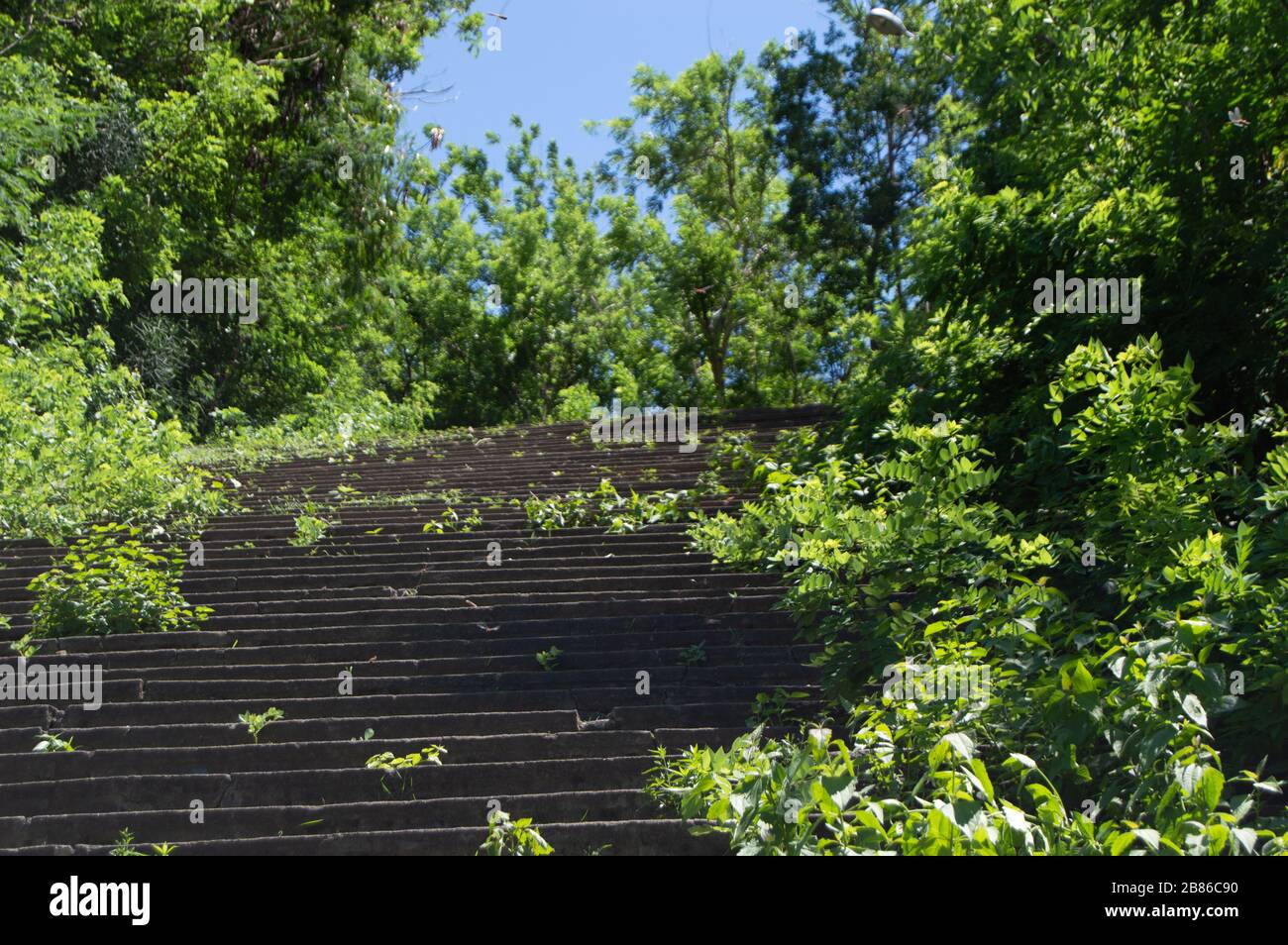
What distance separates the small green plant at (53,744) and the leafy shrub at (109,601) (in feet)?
4.57

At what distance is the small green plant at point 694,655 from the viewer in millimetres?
6391

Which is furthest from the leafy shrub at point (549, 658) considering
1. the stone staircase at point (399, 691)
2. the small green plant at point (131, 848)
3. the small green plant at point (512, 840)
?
the small green plant at point (131, 848)

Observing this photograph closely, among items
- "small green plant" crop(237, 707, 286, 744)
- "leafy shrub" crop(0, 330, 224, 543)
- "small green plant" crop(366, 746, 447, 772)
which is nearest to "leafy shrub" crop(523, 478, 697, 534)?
"leafy shrub" crop(0, 330, 224, 543)

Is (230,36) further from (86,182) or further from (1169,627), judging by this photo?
(1169,627)

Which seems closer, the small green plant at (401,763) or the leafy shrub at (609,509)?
the small green plant at (401,763)

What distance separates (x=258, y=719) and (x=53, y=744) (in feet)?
3.09

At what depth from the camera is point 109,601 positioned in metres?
7.34

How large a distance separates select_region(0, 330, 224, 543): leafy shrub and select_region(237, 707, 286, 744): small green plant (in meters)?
3.85

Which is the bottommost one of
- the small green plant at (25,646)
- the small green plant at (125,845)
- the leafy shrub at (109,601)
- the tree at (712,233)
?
the small green plant at (125,845)

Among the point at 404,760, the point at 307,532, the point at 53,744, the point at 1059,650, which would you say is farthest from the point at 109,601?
the point at 1059,650

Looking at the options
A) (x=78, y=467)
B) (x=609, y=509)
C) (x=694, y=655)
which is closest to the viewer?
(x=694, y=655)

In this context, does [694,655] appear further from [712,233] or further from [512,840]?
[712,233]

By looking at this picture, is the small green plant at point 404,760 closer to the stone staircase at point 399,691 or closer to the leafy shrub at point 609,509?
the stone staircase at point 399,691
